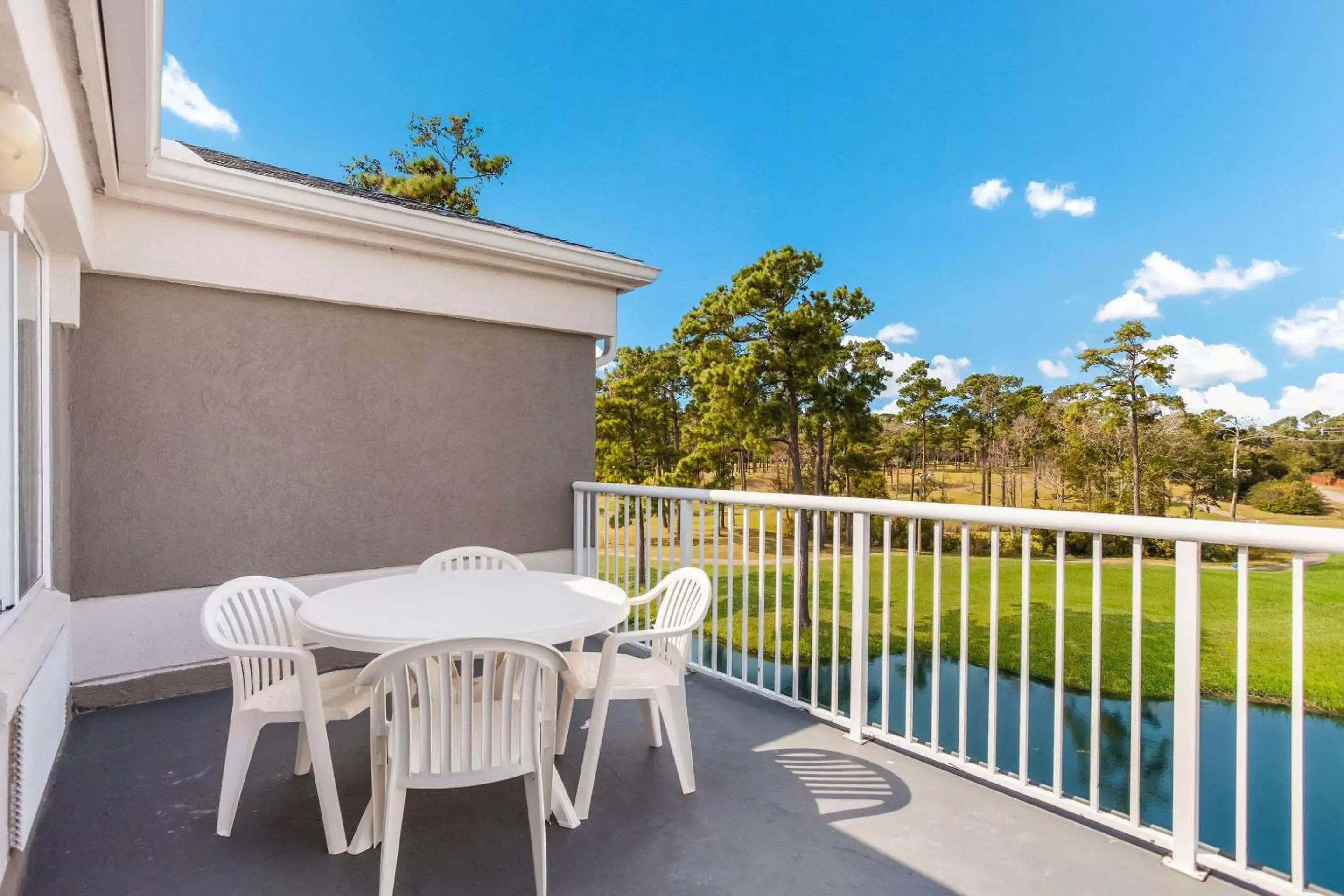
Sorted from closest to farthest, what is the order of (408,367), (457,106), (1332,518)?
(408,367), (457,106), (1332,518)

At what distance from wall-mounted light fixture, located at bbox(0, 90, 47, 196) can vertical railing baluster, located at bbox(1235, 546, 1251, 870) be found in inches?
134

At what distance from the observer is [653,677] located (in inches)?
106

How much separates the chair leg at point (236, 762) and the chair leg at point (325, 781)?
28 centimetres

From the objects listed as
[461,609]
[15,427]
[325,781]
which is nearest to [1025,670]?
[461,609]

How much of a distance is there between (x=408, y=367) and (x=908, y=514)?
3365 mm

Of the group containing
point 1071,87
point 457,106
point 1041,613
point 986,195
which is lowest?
point 1041,613

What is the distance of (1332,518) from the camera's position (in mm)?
24203

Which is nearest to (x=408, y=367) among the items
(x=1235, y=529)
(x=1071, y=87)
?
(x=1235, y=529)

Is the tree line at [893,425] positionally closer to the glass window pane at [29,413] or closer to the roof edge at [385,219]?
the roof edge at [385,219]

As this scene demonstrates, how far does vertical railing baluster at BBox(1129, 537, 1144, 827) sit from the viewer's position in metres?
2.26

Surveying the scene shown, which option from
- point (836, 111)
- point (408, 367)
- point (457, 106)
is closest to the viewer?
point (408, 367)

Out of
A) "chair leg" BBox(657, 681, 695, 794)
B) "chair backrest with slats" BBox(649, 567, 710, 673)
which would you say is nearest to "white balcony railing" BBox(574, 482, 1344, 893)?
"chair backrest with slats" BBox(649, 567, 710, 673)

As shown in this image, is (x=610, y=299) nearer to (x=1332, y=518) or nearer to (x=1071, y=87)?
(x=1332, y=518)

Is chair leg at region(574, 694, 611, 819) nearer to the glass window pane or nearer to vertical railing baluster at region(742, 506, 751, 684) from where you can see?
vertical railing baluster at region(742, 506, 751, 684)
